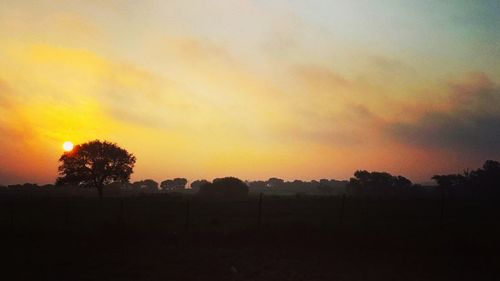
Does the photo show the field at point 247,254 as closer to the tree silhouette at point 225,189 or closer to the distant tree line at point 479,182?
the tree silhouette at point 225,189

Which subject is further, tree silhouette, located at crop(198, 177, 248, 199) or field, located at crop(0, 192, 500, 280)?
tree silhouette, located at crop(198, 177, 248, 199)

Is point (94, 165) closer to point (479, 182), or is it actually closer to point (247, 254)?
point (247, 254)

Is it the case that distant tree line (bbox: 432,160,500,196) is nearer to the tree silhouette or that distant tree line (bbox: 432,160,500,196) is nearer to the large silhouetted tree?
the tree silhouette

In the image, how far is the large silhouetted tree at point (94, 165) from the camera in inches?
2205

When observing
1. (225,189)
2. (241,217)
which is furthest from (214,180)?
(241,217)

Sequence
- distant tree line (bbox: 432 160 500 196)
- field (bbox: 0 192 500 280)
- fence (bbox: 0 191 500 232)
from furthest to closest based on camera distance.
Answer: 1. distant tree line (bbox: 432 160 500 196)
2. fence (bbox: 0 191 500 232)
3. field (bbox: 0 192 500 280)

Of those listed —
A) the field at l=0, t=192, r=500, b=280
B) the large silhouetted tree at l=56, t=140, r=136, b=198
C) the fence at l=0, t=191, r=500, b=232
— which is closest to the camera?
the field at l=0, t=192, r=500, b=280

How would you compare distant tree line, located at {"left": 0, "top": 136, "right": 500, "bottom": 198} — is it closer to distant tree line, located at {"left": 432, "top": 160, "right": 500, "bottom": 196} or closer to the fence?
distant tree line, located at {"left": 432, "top": 160, "right": 500, "bottom": 196}

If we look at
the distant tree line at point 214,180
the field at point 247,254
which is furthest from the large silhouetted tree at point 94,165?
the field at point 247,254

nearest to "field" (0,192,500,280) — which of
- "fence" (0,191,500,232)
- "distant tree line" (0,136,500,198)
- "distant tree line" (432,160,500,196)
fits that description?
"fence" (0,191,500,232)

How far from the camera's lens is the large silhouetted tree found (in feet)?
184

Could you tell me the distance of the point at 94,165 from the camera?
5688 centimetres

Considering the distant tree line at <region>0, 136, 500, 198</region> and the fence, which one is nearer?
the fence

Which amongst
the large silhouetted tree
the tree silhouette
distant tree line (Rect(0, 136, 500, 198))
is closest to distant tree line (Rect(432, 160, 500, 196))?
distant tree line (Rect(0, 136, 500, 198))
